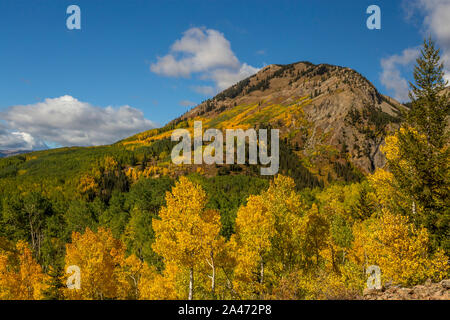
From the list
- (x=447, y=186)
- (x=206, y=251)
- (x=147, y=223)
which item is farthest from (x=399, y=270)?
(x=147, y=223)

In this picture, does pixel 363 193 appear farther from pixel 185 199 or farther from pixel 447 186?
pixel 185 199

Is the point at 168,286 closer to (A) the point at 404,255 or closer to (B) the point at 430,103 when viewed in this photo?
(A) the point at 404,255

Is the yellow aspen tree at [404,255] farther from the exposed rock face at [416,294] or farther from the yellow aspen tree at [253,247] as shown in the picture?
the yellow aspen tree at [253,247]

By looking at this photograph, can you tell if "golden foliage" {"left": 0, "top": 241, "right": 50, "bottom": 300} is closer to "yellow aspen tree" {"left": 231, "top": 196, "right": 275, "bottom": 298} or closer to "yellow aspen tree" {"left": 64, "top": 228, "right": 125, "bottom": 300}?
"yellow aspen tree" {"left": 64, "top": 228, "right": 125, "bottom": 300}

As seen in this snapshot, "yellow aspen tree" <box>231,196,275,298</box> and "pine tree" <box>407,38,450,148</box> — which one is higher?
"pine tree" <box>407,38,450,148</box>

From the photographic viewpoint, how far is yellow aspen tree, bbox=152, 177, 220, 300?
20.4 metres

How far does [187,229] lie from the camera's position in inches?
826

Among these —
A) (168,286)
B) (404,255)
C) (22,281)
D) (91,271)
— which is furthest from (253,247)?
(22,281)

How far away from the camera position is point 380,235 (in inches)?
784

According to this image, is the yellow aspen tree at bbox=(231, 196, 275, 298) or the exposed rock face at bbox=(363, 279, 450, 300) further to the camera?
the yellow aspen tree at bbox=(231, 196, 275, 298)

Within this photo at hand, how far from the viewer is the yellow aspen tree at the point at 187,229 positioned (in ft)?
66.9

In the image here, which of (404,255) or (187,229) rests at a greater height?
(187,229)

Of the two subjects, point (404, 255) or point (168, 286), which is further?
point (168, 286)

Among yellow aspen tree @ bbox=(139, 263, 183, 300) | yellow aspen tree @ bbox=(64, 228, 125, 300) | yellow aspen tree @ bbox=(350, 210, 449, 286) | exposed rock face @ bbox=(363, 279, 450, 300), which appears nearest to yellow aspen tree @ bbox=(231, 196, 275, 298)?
yellow aspen tree @ bbox=(139, 263, 183, 300)
